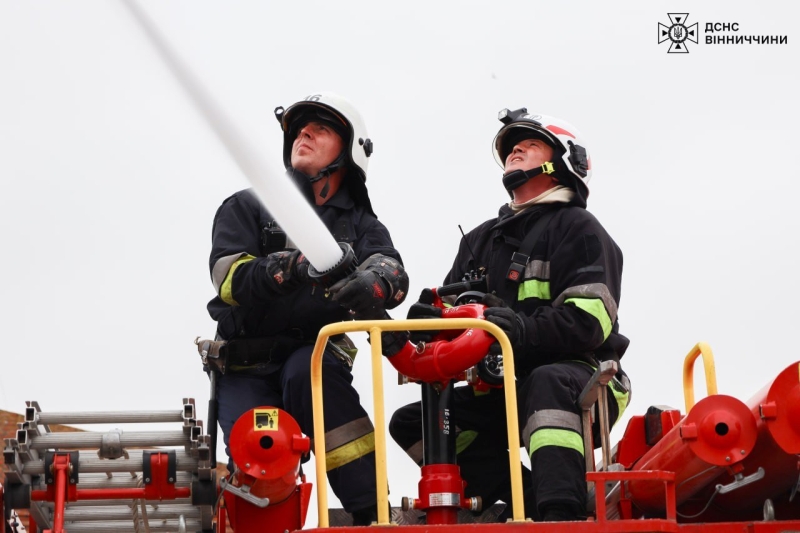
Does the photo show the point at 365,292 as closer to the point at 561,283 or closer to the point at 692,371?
the point at 561,283

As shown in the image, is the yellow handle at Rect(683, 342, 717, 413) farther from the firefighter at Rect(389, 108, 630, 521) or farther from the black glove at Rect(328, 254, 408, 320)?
the black glove at Rect(328, 254, 408, 320)

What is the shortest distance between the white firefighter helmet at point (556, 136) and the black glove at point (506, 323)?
138 centimetres

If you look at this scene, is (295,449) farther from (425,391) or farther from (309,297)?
(309,297)

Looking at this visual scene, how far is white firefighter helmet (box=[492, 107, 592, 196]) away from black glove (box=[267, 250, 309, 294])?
5.66 feet

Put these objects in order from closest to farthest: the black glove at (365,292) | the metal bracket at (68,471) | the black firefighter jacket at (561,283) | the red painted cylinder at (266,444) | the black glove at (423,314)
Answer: the red painted cylinder at (266,444) < the metal bracket at (68,471) < the black glove at (365,292) < the black glove at (423,314) < the black firefighter jacket at (561,283)

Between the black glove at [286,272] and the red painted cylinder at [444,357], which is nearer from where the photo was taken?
the red painted cylinder at [444,357]

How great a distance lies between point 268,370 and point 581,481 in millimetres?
1862

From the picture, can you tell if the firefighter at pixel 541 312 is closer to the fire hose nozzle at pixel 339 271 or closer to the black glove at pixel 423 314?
the black glove at pixel 423 314

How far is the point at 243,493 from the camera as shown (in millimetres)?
5840

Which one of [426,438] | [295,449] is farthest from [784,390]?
[295,449]

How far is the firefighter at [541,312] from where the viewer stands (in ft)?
19.9

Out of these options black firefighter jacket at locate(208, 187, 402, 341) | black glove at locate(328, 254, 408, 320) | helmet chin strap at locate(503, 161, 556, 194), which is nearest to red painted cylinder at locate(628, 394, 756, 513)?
black glove at locate(328, 254, 408, 320)

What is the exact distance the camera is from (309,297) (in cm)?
688

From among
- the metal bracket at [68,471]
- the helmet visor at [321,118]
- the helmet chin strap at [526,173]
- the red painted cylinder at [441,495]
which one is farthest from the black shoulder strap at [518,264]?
the metal bracket at [68,471]
